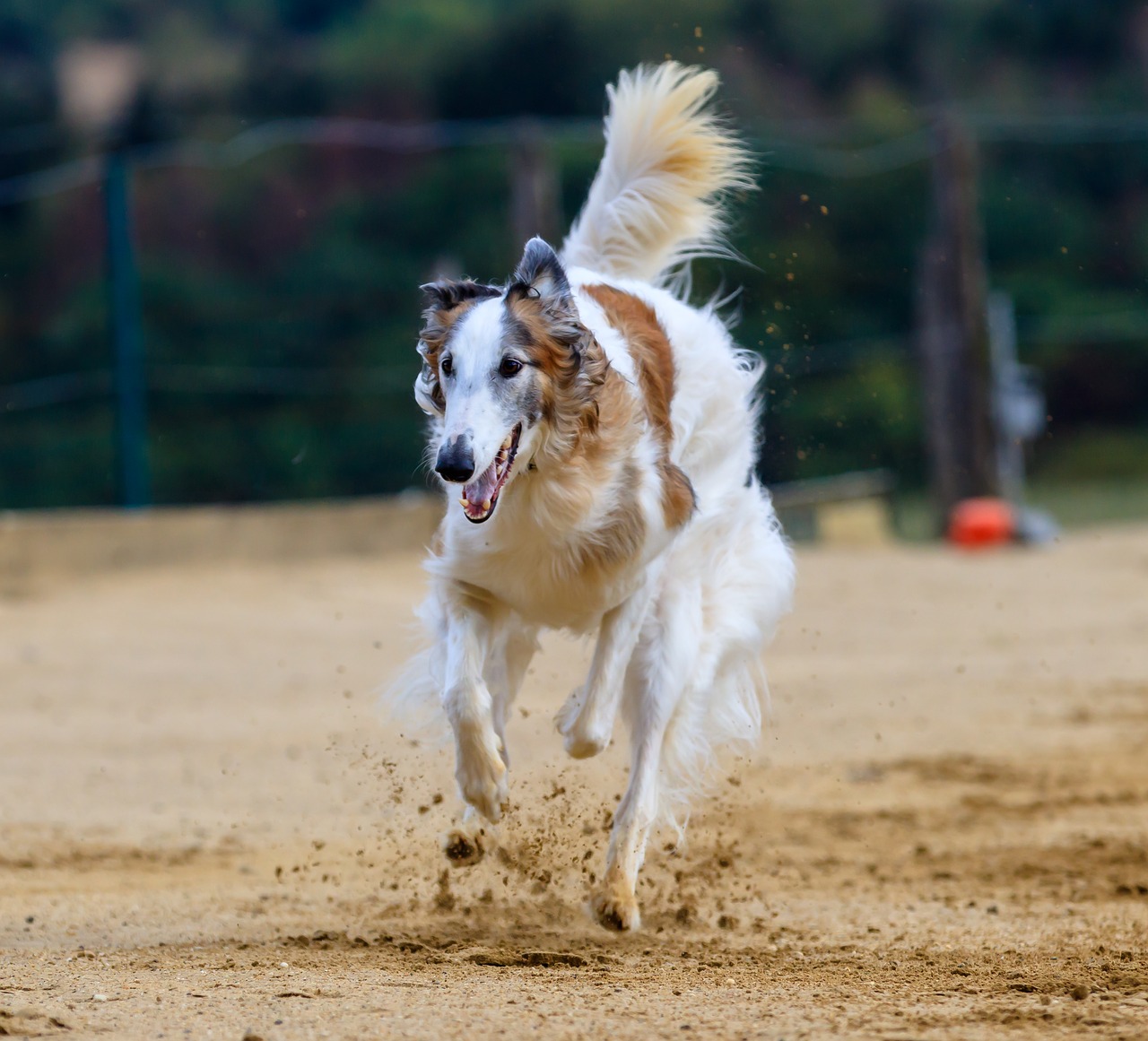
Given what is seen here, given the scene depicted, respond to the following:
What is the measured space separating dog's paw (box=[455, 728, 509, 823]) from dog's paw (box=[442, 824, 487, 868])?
0.19m

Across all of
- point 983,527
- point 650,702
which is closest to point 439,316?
point 650,702

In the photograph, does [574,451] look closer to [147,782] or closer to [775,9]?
[147,782]

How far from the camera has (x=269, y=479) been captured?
12.7 metres

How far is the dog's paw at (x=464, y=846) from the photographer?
4.37 meters

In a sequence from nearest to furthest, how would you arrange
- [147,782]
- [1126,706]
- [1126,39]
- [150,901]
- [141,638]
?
[150,901]
[147,782]
[1126,706]
[141,638]
[1126,39]

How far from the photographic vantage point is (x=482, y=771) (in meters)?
4.16

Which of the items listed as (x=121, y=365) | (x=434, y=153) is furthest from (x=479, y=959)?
(x=434, y=153)

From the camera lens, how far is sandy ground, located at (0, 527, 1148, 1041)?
3416 mm

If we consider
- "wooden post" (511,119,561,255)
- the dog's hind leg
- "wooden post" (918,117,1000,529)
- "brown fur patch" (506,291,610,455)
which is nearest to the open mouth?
"brown fur patch" (506,291,610,455)

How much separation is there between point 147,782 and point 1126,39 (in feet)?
81.5

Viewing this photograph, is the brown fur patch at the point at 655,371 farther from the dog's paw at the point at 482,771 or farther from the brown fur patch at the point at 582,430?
Answer: the dog's paw at the point at 482,771

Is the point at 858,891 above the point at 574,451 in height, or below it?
below

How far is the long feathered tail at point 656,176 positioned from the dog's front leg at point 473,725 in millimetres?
1550

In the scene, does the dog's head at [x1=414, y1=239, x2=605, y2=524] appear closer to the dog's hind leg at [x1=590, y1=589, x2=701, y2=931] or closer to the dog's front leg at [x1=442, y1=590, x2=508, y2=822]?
the dog's front leg at [x1=442, y1=590, x2=508, y2=822]
